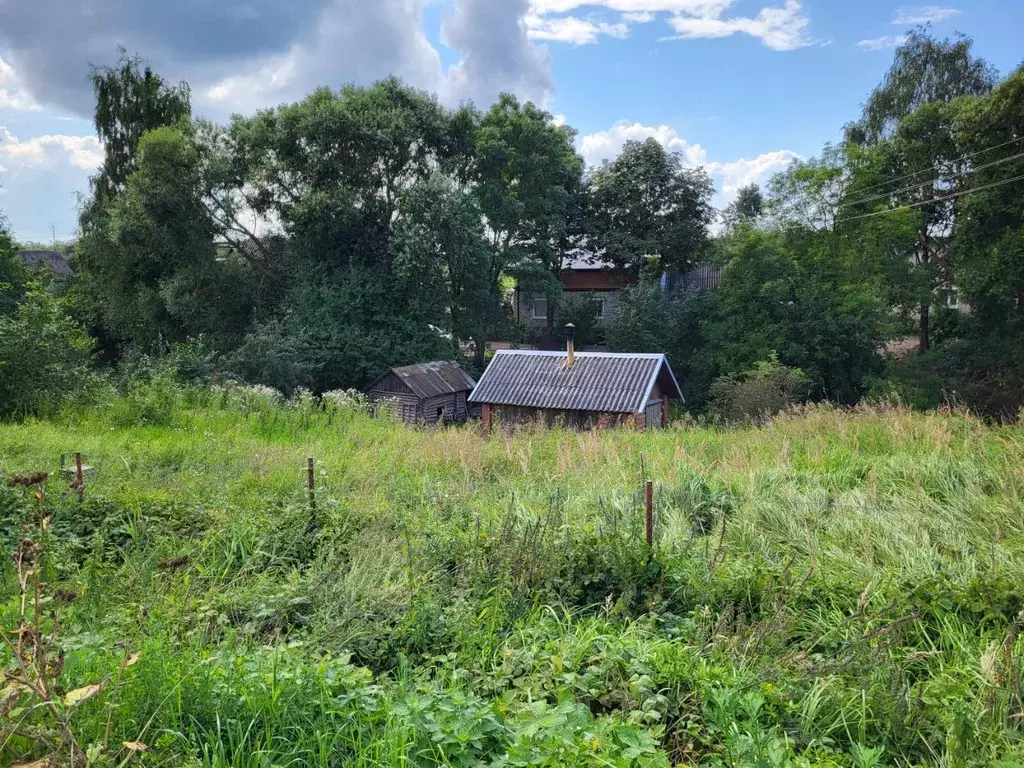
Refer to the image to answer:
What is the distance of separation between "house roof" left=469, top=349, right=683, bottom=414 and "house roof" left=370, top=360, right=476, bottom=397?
134 inches

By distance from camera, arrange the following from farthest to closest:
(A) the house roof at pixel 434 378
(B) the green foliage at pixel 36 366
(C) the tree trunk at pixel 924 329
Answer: (C) the tree trunk at pixel 924 329 → (A) the house roof at pixel 434 378 → (B) the green foliage at pixel 36 366

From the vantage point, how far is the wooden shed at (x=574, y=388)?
15.3 meters

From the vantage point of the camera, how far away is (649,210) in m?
29.2

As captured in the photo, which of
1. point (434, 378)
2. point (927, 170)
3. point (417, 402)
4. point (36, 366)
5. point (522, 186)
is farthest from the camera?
point (522, 186)

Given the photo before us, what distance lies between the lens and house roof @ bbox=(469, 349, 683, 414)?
15375 millimetres

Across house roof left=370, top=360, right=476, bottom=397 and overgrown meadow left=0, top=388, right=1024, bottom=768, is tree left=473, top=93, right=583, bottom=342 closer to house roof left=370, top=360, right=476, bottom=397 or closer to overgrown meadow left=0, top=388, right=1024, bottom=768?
house roof left=370, top=360, right=476, bottom=397

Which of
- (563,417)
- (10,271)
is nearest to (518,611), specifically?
(563,417)

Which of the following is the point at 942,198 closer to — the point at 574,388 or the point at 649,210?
the point at 649,210

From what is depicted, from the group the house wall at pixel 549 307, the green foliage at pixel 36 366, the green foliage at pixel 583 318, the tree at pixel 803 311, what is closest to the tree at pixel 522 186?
the green foliage at pixel 583 318

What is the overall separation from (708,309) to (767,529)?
2193 cm

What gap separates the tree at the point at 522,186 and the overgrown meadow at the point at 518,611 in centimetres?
1887

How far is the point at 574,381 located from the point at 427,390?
558 cm

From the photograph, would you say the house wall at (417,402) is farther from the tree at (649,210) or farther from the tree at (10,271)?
the tree at (649,210)

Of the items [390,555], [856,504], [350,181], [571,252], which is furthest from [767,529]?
[571,252]
